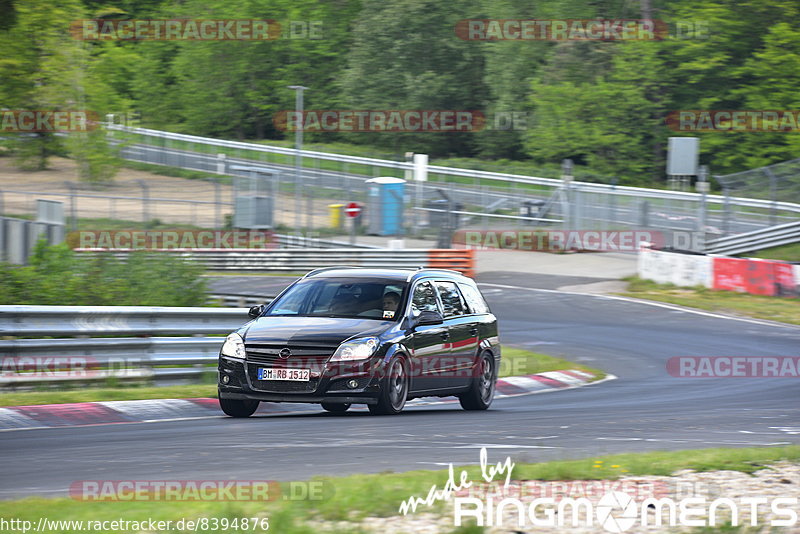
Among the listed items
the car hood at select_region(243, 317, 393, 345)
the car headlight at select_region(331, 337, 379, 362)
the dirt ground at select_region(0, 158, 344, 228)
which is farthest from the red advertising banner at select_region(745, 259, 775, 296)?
the car headlight at select_region(331, 337, 379, 362)

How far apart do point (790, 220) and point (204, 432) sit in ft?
94.5

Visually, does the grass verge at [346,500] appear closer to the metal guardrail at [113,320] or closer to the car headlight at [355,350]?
the car headlight at [355,350]

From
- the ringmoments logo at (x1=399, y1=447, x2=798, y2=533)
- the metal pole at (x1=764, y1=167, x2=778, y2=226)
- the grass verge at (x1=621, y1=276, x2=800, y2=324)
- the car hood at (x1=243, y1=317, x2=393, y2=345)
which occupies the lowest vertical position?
the grass verge at (x1=621, y1=276, x2=800, y2=324)

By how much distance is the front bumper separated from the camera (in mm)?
11148

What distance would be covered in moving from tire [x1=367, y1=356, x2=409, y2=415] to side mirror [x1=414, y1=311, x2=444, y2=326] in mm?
597

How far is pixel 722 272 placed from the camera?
30.3 meters

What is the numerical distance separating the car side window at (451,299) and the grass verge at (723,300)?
1387 centimetres

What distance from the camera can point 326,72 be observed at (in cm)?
7394

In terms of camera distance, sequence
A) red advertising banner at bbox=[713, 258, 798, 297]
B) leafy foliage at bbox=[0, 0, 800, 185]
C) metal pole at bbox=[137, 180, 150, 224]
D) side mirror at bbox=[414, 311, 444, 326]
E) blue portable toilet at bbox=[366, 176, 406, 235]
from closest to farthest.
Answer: side mirror at bbox=[414, 311, 444, 326]
red advertising banner at bbox=[713, 258, 798, 297]
metal pole at bbox=[137, 180, 150, 224]
blue portable toilet at bbox=[366, 176, 406, 235]
leafy foliage at bbox=[0, 0, 800, 185]

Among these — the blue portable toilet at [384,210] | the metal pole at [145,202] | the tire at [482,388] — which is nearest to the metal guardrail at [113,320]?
the tire at [482,388]

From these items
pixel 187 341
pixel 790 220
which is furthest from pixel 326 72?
pixel 187 341

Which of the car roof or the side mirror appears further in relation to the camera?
the car roof

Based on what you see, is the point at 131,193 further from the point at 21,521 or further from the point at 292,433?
the point at 21,521

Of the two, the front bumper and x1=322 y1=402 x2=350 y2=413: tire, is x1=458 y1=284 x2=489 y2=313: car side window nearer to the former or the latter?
x1=322 y1=402 x2=350 y2=413: tire
